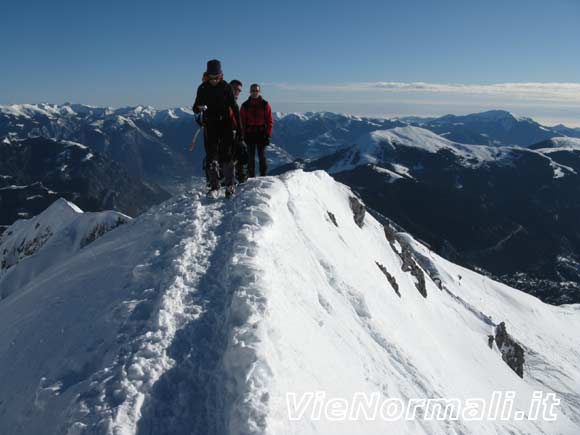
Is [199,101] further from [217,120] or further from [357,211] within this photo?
[357,211]

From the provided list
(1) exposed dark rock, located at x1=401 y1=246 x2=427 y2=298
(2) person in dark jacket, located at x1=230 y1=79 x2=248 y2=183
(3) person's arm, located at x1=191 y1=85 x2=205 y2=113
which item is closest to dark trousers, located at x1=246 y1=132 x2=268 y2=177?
(2) person in dark jacket, located at x1=230 y1=79 x2=248 y2=183

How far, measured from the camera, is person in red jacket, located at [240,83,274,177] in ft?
62.0

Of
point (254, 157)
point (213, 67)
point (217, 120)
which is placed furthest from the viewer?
point (254, 157)

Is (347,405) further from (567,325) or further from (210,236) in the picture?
(567,325)

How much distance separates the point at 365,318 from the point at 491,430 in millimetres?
5405

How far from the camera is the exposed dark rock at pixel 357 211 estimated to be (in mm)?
33162

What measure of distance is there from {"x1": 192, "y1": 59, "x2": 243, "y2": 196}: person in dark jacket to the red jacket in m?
3.19

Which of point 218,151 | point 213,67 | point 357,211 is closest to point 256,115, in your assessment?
point 218,151

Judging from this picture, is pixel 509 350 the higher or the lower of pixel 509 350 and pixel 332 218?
the lower

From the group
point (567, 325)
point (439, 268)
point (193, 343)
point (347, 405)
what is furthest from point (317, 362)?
point (567, 325)

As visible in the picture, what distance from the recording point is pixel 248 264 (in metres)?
10.4

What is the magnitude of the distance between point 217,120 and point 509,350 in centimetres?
3690

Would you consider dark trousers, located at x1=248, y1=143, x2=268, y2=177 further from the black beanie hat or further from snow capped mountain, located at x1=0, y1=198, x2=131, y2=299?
snow capped mountain, located at x1=0, y1=198, x2=131, y2=299

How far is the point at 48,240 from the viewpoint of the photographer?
65062 millimetres
